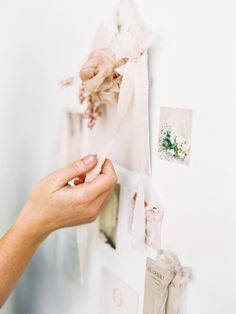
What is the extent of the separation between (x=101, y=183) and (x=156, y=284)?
210 millimetres

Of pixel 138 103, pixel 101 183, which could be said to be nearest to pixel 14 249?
pixel 101 183

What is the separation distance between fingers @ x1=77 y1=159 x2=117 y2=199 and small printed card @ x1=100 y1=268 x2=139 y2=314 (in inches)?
8.8

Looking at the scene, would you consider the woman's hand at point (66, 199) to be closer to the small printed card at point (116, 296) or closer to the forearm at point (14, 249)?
the forearm at point (14, 249)

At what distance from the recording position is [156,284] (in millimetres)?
659

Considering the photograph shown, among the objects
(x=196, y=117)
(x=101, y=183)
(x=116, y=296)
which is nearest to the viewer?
(x=196, y=117)

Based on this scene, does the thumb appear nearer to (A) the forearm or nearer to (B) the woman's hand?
(B) the woman's hand

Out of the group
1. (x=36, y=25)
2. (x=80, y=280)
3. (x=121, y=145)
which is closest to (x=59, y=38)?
(x=36, y=25)

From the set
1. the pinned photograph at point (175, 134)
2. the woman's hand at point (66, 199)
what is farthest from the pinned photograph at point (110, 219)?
the pinned photograph at point (175, 134)

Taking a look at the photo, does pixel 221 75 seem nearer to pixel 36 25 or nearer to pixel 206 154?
pixel 206 154

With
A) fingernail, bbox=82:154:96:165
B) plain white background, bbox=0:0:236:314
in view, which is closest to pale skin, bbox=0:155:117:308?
fingernail, bbox=82:154:96:165

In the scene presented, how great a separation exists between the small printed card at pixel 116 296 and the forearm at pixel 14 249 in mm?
190

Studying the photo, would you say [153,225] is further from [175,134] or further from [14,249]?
[14,249]

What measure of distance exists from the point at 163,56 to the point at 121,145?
208 millimetres

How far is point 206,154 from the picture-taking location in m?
0.55
